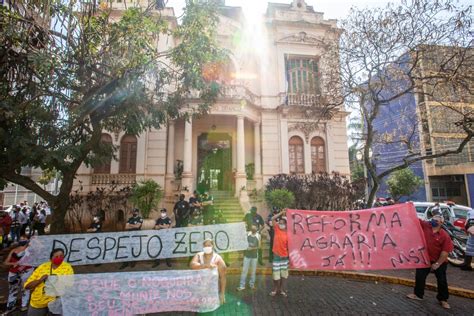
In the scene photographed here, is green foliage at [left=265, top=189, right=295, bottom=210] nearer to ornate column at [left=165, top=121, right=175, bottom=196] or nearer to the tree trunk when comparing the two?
ornate column at [left=165, top=121, right=175, bottom=196]

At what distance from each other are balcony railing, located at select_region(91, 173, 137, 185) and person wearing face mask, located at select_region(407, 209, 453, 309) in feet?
43.1

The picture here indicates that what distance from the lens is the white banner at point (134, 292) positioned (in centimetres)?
421

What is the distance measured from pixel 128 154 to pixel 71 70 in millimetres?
8136

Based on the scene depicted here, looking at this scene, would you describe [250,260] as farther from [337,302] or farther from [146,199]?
A: [146,199]

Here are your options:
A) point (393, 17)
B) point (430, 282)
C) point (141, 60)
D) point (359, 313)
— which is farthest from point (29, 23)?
point (430, 282)

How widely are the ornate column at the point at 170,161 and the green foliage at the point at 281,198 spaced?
5832mm

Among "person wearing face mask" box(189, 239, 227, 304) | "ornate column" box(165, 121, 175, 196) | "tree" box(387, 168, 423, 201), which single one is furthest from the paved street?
"tree" box(387, 168, 423, 201)

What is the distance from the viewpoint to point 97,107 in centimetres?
846

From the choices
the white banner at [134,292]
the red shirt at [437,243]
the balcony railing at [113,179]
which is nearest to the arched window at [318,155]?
the balcony railing at [113,179]

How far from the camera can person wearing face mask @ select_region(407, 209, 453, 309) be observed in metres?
5.45

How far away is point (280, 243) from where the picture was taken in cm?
625

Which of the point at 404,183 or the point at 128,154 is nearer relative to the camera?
the point at 128,154

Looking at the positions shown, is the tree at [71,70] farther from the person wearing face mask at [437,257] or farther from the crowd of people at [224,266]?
the person wearing face mask at [437,257]

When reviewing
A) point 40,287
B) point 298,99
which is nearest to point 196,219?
point 40,287
